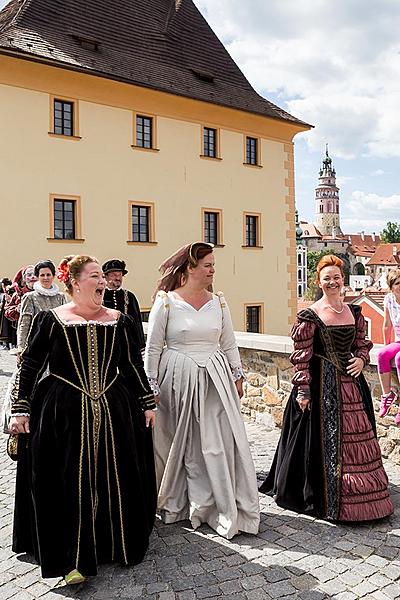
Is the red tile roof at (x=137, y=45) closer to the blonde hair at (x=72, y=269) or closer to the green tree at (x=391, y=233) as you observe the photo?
the blonde hair at (x=72, y=269)

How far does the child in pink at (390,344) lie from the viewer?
516 centimetres

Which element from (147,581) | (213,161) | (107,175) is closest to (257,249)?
(213,161)

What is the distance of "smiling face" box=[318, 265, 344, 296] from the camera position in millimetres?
4477

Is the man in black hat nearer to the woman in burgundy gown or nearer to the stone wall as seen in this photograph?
the stone wall

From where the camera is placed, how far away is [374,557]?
3686mm

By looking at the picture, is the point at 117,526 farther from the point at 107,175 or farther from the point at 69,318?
the point at 107,175

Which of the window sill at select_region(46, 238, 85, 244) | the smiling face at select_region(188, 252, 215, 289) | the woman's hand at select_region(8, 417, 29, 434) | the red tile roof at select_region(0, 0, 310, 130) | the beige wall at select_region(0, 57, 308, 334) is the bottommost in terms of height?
the woman's hand at select_region(8, 417, 29, 434)

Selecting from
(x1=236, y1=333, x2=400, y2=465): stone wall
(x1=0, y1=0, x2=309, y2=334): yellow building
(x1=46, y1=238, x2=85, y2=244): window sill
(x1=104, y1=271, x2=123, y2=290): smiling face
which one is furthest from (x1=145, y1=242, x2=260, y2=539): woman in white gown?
(x1=46, y1=238, x2=85, y2=244): window sill

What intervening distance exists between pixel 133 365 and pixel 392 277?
2649mm

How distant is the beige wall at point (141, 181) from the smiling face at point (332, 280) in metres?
13.1

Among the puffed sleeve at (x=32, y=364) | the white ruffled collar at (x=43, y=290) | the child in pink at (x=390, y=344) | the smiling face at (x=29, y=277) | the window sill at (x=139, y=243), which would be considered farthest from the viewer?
the window sill at (x=139, y=243)

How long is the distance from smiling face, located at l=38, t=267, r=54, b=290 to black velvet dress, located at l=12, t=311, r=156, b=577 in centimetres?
181

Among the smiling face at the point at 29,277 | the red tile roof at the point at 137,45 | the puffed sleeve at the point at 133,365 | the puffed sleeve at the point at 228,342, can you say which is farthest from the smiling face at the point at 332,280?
the red tile roof at the point at 137,45

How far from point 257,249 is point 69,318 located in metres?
18.6
